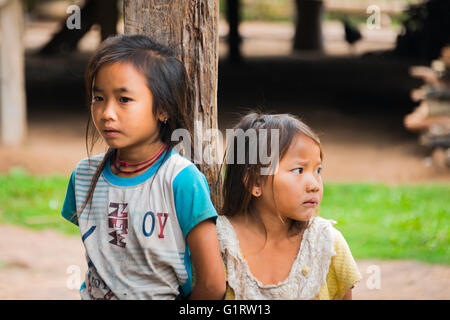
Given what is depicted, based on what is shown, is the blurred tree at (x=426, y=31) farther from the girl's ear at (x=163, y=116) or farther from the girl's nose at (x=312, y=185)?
the girl's ear at (x=163, y=116)

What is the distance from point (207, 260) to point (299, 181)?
418mm

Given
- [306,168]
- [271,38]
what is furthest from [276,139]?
[271,38]

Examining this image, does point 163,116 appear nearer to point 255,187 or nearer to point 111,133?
point 111,133

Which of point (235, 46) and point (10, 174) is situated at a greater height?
point (235, 46)

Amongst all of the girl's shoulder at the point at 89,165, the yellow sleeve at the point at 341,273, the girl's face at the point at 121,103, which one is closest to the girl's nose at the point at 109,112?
the girl's face at the point at 121,103

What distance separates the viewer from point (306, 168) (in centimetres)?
230

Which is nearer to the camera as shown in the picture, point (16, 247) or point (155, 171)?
Answer: point (155, 171)

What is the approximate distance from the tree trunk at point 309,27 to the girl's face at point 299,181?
17647 mm

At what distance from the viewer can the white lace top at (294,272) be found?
7.44ft

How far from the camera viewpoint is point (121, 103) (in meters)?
2.17

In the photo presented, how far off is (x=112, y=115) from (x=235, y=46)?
1414 centimetres

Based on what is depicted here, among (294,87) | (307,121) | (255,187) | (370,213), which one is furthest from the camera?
(294,87)

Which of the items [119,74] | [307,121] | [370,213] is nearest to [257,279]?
[119,74]

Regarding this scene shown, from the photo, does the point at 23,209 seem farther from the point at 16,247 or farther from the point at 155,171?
the point at 155,171
